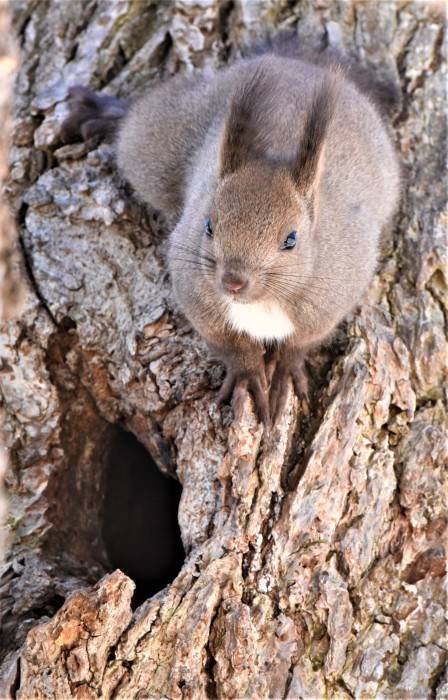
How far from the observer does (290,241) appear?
3.48 meters

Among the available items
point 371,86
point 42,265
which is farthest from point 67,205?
point 371,86

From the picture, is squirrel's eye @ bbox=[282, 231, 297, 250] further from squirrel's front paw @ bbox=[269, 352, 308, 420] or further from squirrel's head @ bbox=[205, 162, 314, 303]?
squirrel's front paw @ bbox=[269, 352, 308, 420]

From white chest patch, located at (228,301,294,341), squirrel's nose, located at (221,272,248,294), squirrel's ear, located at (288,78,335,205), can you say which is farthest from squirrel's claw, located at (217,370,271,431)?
squirrel's ear, located at (288,78,335,205)

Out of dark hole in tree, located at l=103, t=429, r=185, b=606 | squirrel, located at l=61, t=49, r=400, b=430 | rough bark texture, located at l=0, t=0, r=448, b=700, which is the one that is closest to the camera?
rough bark texture, located at l=0, t=0, r=448, b=700

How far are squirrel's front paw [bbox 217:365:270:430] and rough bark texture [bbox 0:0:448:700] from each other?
0.22 ft

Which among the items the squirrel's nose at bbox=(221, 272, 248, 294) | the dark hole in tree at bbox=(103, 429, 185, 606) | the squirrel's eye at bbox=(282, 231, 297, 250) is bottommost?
the dark hole in tree at bbox=(103, 429, 185, 606)

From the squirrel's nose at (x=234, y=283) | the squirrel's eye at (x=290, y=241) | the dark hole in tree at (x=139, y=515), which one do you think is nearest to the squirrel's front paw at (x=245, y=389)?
the squirrel's nose at (x=234, y=283)

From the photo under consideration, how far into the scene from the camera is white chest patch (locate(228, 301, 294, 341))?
3590 mm

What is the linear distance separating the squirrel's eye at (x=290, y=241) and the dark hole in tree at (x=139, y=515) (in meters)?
1.78

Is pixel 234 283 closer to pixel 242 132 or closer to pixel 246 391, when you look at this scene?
pixel 246 391

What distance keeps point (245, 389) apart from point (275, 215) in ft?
2.53

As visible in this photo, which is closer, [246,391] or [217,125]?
[246,391]

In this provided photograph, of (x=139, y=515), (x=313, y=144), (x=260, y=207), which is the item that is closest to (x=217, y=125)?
(x=313, y=144)

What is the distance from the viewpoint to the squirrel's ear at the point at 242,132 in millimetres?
3541
